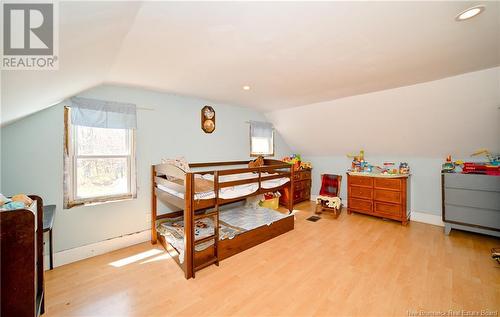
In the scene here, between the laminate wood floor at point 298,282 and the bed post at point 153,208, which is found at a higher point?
the bed post at point 153,208

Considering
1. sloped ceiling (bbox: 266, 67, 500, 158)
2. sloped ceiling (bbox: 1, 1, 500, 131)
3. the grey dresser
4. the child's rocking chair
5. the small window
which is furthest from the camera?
the child's rocking chair

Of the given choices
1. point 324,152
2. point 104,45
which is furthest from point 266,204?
point 104,45

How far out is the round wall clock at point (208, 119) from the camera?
3679 mm

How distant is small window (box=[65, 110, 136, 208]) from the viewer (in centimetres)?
252

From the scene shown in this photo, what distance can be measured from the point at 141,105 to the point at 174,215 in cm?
178

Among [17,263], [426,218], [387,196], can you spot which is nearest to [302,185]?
[387,196]

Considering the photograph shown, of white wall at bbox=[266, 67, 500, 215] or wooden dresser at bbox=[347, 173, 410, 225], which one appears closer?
white wall at bbox=[266, 67, 500, 215]

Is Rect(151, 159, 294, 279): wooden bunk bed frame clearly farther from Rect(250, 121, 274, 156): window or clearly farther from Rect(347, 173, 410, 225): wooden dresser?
Rect(347, 173, 410, 225): wooden dresser

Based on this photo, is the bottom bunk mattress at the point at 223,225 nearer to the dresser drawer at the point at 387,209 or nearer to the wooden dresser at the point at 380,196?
the wooden dresser at the point at 380,196

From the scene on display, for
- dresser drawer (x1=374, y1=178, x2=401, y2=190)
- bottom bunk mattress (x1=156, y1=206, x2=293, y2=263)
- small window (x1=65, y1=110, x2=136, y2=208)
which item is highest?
small window (x1=65, y1=110, x2=136, y2=208)

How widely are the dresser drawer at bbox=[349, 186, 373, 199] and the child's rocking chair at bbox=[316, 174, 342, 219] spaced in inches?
11.3

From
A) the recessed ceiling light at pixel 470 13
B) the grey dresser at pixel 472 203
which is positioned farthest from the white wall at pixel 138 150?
the grey dresser at pixel 472 203

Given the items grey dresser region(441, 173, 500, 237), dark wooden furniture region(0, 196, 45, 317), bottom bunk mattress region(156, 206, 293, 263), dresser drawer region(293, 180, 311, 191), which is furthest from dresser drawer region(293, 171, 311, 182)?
dark wooden furniture region(0, 196, 45, 317)

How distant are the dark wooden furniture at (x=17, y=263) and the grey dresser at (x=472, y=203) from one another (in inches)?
187
